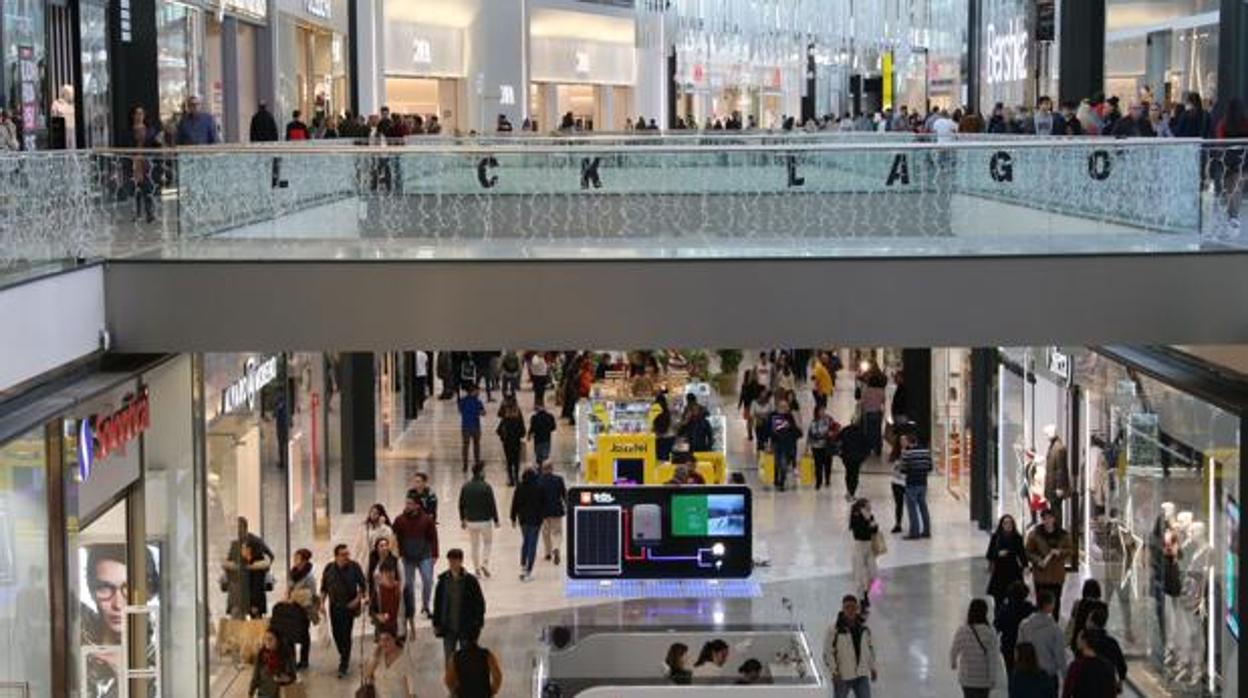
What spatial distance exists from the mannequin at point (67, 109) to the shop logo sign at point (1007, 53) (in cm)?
1595

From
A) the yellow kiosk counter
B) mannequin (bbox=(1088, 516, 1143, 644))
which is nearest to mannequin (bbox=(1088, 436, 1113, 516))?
mannequin (bbox=(1088, 516, 1143, 644))

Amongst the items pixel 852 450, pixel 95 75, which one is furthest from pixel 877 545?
pixel 95 75

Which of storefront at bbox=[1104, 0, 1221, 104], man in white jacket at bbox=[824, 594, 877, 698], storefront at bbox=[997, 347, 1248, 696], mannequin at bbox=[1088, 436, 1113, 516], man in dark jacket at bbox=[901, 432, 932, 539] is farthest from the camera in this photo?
storefront at bbox=[1104, 0, 1221, 104]

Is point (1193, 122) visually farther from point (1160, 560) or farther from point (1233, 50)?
point (1233, 50)

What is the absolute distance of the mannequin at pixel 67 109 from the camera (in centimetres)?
2261

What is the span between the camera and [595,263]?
14719 mm

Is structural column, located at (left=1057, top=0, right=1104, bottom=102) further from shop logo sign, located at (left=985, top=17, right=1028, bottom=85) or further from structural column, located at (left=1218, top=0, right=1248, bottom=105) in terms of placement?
structural column, located at (left=1218, top=0, right=1248, bottom=105)

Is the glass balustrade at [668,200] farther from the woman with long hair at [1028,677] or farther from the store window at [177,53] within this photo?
the store window at [177,53]

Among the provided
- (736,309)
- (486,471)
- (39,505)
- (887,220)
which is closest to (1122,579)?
(887,220)

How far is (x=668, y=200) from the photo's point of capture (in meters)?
17.5

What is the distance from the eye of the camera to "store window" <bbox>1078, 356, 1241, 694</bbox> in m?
15.1

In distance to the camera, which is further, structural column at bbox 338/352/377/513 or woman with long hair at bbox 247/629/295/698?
structural column at bbox 338/352/377/513

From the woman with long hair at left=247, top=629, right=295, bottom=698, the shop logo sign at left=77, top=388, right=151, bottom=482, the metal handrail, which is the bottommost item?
the woman with long hair at left=247, top=629, right=295, bottom=698

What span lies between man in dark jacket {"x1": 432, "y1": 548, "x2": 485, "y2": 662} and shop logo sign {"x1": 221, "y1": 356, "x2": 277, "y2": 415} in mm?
2260
